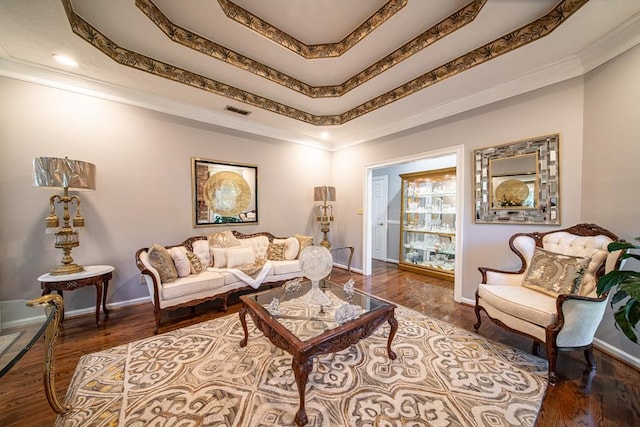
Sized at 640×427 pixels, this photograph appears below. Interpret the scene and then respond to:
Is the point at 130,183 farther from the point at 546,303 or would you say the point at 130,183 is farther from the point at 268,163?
the point at 546,303

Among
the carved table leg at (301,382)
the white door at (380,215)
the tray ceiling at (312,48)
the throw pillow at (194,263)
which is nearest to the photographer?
the carved table leg at (301,382)

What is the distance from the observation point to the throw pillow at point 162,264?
2.59 metres

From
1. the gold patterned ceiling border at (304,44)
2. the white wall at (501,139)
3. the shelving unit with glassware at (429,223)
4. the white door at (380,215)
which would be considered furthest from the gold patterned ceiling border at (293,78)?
the white door at (380,215)

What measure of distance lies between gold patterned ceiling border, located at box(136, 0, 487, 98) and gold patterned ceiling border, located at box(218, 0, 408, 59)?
0.48 m

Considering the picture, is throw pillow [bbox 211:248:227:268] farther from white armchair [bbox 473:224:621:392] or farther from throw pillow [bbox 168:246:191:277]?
white armchair [bbox 473:224:621:392]

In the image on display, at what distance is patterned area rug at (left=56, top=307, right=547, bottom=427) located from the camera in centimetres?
140

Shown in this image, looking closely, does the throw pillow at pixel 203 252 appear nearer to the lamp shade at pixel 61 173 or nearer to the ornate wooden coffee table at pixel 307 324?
the lamp shade at pixel 61 173

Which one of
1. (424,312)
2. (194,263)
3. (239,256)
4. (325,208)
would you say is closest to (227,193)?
(239,256)

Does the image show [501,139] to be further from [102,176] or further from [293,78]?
[102,176]

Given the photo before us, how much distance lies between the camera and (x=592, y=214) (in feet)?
7.31

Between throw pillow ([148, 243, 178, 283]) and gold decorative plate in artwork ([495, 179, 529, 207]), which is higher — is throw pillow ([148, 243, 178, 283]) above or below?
below

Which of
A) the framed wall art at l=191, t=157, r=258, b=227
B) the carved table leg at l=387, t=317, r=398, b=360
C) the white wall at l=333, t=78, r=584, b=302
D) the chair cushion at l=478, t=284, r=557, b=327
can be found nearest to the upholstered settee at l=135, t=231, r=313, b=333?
the framed wall art at l=191, t=157, r=258, b=227

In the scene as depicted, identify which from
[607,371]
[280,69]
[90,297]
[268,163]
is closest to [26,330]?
[90,297]

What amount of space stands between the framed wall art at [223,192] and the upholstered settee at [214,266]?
0.99 ft
